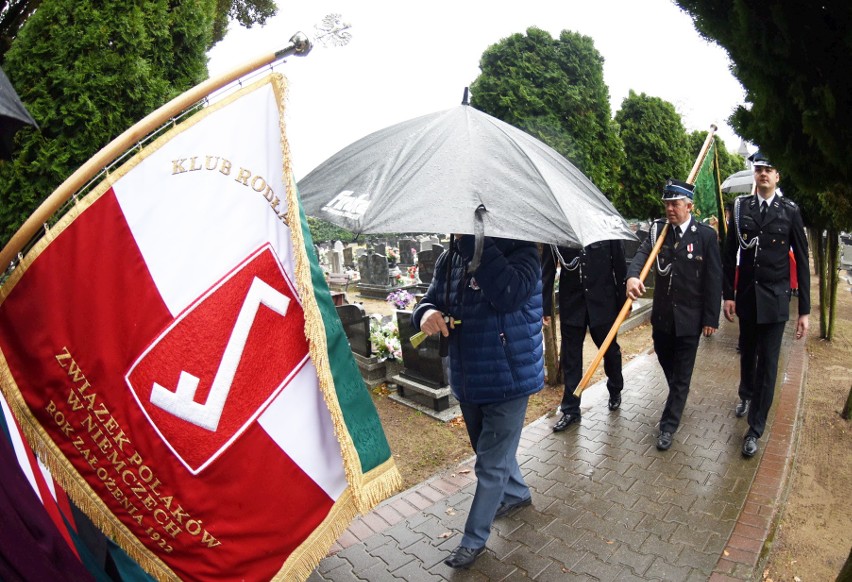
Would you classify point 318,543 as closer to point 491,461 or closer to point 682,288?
point 491,461

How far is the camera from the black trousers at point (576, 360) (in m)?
4.98

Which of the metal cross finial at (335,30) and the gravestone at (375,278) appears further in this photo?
the gravestone at (375,278)

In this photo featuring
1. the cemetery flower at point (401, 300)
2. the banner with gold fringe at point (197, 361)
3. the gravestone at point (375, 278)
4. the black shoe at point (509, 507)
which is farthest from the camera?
the gravestone at point (375, 278)

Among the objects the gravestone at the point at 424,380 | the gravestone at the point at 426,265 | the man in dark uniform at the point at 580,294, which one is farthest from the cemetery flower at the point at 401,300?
the man in dark uniform at the point at 580,294

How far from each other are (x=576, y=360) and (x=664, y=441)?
1.00 metres

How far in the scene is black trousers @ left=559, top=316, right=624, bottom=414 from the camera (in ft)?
16.4

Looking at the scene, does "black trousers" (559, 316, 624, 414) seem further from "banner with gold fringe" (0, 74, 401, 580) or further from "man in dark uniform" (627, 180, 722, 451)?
"banner with gold fringe" (0, 74, 401, 580)

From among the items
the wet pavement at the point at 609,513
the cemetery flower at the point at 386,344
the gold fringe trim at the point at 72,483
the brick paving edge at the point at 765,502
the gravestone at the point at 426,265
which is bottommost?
the wet pavement at the point at 609,513

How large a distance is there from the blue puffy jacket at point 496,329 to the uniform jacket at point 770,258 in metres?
2.39

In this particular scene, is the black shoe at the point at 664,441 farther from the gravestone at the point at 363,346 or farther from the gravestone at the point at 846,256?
the gravestone at the point at 846,256

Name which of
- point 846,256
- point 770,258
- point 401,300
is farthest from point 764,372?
point 846,256

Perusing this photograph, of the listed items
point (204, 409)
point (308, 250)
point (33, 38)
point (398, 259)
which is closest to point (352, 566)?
point (204, 409)

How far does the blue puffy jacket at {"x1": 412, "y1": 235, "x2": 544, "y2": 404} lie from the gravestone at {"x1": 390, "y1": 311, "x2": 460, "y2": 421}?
88.0 inches

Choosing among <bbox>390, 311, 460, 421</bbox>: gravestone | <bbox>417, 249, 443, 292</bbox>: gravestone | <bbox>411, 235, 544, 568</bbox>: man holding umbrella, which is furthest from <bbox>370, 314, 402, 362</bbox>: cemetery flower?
<bbox>417, 249, 443, 292</bbox>: gravestone
